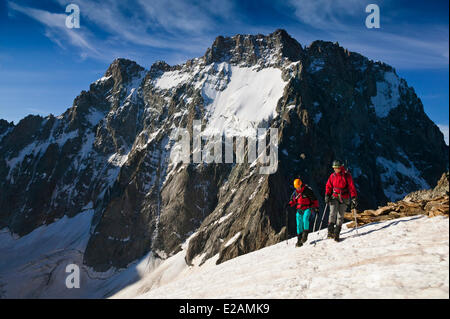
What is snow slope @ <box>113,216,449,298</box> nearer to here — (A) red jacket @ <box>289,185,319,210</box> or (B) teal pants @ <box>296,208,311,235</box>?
(B) teal pants @ <box>296,208,311,235</box>

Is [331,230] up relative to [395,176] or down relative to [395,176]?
down

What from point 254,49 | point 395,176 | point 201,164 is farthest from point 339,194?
point 395,176

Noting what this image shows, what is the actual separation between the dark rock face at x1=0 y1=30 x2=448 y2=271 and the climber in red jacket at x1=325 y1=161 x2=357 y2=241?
69.6m

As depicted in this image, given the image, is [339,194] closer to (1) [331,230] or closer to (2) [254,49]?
(1) [331,230]

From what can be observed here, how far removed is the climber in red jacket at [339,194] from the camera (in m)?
12.7

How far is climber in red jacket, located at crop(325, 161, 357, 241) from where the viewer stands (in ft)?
41.5

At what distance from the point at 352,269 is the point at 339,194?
3771mm

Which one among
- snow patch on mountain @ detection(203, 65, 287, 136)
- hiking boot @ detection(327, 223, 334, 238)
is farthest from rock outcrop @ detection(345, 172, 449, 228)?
snow patch on mountain @ detection(203, 65, 287, 136)

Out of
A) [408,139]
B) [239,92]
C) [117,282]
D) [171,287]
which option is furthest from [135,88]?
[171,287]

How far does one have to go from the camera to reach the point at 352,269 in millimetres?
9492

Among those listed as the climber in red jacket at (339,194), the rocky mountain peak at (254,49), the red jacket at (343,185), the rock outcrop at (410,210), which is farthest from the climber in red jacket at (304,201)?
the rocky mountain peak at (254,49)
